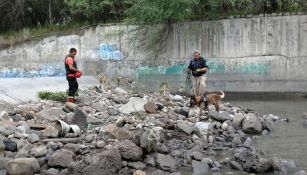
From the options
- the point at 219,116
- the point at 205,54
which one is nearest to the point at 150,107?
the point at 219,116

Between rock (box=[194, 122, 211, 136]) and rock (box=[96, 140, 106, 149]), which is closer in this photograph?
rock (box=[96, 140, 106, 149])

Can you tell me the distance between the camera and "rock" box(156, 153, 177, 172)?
9635 mm

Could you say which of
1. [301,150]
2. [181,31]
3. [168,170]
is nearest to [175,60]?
[181,31]

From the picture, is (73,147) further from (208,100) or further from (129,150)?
(208,100)

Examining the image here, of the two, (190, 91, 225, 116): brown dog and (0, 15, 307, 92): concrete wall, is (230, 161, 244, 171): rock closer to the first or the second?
(190, 91, 225, 116): brown dog

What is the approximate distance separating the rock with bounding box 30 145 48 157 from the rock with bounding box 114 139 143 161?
1499 mm

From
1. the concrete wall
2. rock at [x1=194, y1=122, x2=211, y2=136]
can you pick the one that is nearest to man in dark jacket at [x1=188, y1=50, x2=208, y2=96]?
rock at [x1=194, y1=122, x2=211, y2=136]

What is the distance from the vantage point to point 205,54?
2434 cm

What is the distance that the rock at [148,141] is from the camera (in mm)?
10031

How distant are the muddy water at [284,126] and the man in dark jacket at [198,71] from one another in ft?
8.88

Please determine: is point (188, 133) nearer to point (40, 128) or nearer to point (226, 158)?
point (226, 158)

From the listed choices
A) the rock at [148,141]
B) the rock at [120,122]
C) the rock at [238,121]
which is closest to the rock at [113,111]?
the rock at [120,122]

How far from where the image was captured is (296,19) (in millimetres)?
23391

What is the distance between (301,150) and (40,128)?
649 centimetres
